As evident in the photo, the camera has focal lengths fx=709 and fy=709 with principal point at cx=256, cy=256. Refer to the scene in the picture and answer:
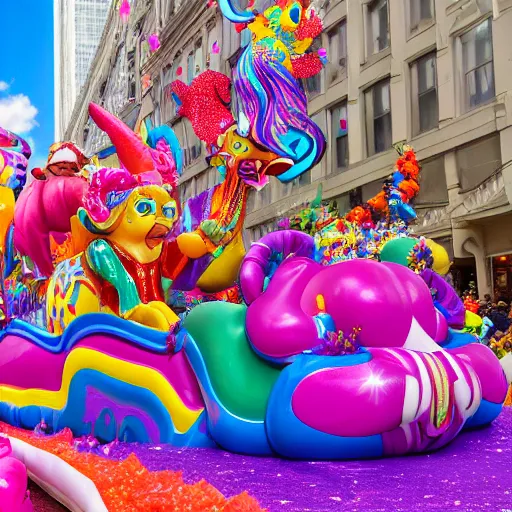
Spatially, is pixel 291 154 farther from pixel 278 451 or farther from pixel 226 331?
pixel 278 451

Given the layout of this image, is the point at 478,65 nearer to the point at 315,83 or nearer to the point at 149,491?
the point at 315,83

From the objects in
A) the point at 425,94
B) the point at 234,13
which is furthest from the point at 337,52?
the point at 234,13

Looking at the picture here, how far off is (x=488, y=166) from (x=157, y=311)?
4535 mm

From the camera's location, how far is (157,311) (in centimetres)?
250

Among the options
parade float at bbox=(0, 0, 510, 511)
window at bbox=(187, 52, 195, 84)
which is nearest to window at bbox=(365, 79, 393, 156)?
window at bbox=(187, 52, 195, 84)

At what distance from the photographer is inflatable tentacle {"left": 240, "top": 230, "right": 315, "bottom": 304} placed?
2449 millimetres

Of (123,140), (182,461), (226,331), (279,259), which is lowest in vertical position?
(182,461)

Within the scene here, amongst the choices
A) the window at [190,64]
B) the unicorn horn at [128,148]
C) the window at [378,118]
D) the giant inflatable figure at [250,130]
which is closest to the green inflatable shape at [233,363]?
the giant inflatable figure at [250,130]

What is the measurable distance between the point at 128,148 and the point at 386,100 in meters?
4.01

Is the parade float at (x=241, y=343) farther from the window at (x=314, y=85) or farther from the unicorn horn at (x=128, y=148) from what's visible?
the window at (x=314, y=85)

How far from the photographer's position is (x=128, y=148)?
13.8 ft

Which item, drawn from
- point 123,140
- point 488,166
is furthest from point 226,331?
point 488,166

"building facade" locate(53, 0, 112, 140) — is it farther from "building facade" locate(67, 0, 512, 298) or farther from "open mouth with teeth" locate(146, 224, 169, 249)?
"open mouth with teeth" locate(146, 224, 169, 249)

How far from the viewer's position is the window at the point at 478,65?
6.33 m
